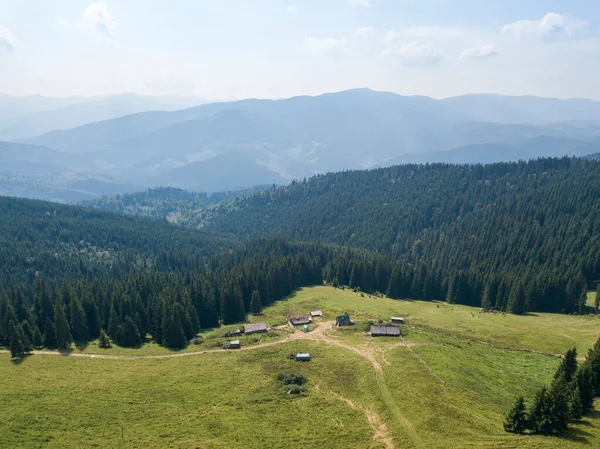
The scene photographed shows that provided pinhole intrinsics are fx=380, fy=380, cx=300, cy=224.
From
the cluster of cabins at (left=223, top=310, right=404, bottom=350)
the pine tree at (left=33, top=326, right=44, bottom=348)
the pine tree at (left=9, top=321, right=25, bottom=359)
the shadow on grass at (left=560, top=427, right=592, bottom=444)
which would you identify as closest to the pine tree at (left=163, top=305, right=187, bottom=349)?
the cluster of cabins at (left=223, top=310, right=404, bottom=350)

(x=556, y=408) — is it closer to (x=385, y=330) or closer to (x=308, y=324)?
(x=385, y=330)

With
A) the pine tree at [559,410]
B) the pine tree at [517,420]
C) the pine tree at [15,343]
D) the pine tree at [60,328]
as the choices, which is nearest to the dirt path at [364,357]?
the pine tree at [60,328]

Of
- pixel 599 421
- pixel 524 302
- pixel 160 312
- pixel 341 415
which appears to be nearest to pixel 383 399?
pixel 341 415

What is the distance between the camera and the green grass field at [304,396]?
174ft

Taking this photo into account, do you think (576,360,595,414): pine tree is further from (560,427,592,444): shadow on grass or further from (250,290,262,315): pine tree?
(250,290,262,315): pine tree

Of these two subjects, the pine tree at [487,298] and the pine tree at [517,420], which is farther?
the pine tree at [487,298]

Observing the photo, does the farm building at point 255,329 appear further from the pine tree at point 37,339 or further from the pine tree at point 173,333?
the pine tree at point 37,339

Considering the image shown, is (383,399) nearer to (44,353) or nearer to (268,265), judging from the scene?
(44,353)

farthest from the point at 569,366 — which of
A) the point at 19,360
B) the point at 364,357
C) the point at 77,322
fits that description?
the point at 77,322

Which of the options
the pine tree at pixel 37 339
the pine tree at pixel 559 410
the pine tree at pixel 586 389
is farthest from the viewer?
the pine tree at pixel 37 339

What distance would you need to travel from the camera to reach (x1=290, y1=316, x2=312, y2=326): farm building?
4189 inches

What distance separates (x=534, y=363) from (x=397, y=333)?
97.4 ft

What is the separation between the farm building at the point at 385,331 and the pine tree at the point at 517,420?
40.5 m

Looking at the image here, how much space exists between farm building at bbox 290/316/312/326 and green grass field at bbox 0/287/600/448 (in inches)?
292
